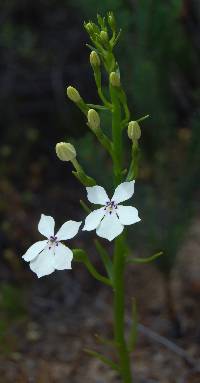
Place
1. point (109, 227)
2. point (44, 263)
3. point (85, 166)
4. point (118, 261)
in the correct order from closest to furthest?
1. point (109, 227)
2. point (44, 263)
3. point (118, 261)
4. point (85, 166)

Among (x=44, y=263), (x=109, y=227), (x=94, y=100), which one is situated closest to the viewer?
(x=109, y=227)

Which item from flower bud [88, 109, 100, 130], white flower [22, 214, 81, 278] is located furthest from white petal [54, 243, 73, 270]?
flower bud [88, 109, 100, 130]

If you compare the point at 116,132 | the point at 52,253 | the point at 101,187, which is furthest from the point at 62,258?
the point at 116,132

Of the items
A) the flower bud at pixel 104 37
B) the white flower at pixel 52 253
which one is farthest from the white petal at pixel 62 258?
the flower bud at pixel 104 37

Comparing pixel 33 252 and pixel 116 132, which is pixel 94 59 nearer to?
pixel 116 132

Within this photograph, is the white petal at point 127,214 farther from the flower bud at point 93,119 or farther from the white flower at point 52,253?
the flower bud at point 93,119

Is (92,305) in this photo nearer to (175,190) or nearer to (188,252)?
(188,252)
